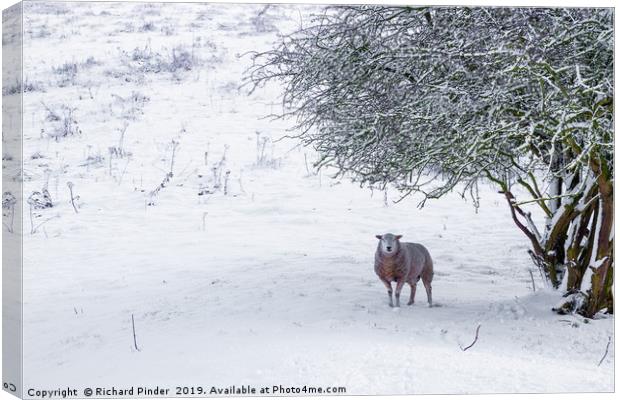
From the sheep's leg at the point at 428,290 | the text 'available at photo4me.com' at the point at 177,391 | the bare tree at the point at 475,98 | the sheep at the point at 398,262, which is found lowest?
the text 'available at photo4me.com' at the point at 177,391

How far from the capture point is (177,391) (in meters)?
5.37

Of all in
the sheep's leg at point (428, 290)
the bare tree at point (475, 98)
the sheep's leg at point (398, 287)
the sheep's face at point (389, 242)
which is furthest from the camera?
the sheep's leg at point (428, 290)

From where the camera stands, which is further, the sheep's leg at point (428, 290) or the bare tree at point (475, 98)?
the sheep's leg at point (428, 290)

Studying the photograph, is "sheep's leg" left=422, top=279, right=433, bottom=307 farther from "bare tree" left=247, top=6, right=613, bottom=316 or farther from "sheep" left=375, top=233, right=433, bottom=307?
"bare tree" left=247, top=6, right=613, bottom=316

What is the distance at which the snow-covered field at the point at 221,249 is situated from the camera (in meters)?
5.64

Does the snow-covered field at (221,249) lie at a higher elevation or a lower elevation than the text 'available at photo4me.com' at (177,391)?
higher

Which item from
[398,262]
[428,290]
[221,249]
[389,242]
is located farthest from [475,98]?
[221,249]

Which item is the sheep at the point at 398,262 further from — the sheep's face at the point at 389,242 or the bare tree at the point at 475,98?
the bare tree at the point at 475,98

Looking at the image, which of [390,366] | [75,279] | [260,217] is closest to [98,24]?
[75,279]

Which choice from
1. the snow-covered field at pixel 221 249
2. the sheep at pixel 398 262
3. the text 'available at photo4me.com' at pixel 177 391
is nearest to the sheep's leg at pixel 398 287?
the sheep at pixel 398 262

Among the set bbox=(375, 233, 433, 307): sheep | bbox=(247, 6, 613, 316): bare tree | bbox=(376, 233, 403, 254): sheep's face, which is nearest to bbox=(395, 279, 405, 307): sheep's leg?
bbox=(375, 233, 433, 307): sheep

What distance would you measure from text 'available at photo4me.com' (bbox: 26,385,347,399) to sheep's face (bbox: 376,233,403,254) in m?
1.91

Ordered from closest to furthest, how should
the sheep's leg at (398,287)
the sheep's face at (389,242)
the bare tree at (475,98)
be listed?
the bare tree at (475,98), the sheep's face at (389,242), the sheep's leg at (398,287)

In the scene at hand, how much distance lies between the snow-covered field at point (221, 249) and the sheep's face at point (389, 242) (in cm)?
51
